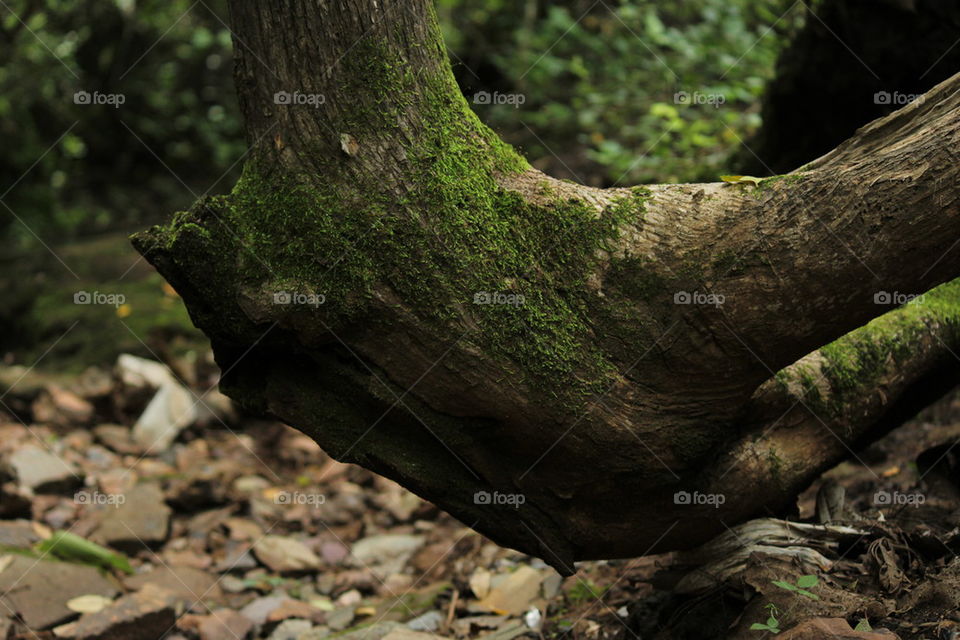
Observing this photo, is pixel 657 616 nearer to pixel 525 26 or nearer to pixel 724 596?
pixel 724 596

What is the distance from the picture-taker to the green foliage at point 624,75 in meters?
6.85

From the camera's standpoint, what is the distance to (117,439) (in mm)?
6242

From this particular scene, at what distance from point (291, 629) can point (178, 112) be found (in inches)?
372

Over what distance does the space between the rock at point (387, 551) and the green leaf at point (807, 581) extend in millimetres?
2671

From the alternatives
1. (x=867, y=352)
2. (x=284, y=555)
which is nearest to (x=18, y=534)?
(x=284, y=555)

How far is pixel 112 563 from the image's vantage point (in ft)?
15.0

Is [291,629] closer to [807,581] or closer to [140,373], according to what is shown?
[807,581]

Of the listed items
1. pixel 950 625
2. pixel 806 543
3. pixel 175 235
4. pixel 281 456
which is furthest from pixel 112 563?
pixel 950 625
